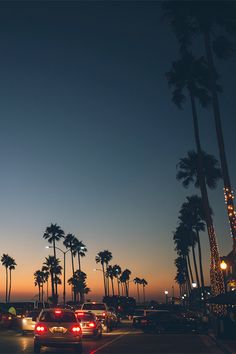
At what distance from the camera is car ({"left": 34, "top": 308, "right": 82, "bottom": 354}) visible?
19.1 meters

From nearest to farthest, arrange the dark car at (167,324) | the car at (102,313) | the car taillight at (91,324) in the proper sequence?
the car taillight at (91,324)
the dark car at (167,324)
the car at (102,313)

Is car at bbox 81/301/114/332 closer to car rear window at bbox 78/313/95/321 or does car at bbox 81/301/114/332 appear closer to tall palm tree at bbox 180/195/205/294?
car rear window at bbox 78/313/95/321

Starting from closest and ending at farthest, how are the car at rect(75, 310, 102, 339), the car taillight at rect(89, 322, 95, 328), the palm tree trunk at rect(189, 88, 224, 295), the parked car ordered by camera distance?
the car at rect(75, 310, 102, 339)
the car taillight at rect(89, 322, 95, 328)
the palm tree trunk at rect(189, 88, 224, 295)
the parked car

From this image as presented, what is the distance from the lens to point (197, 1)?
3086 centimetres

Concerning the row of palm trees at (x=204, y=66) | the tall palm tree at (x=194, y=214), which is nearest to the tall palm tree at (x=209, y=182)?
the row of palm trees at (x=204, y=66)

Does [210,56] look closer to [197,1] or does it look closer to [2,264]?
[197,1]

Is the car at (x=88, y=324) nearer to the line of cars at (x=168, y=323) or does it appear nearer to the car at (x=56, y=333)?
the line of cars at (x=168, y=323)

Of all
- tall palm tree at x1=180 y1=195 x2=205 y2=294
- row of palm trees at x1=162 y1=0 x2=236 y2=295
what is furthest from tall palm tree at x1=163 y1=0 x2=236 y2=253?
tall palm tree at x1=180 y1=195 x2=205 y2=294

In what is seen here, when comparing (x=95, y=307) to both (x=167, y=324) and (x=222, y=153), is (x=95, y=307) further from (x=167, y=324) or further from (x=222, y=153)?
(x=222, y=153)

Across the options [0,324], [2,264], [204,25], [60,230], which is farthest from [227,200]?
[2,264]

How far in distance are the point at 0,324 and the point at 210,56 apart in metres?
25.1

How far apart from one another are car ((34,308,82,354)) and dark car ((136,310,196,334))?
1522cm

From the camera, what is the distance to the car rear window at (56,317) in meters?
19.5

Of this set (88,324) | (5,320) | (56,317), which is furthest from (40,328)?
(5,320)
